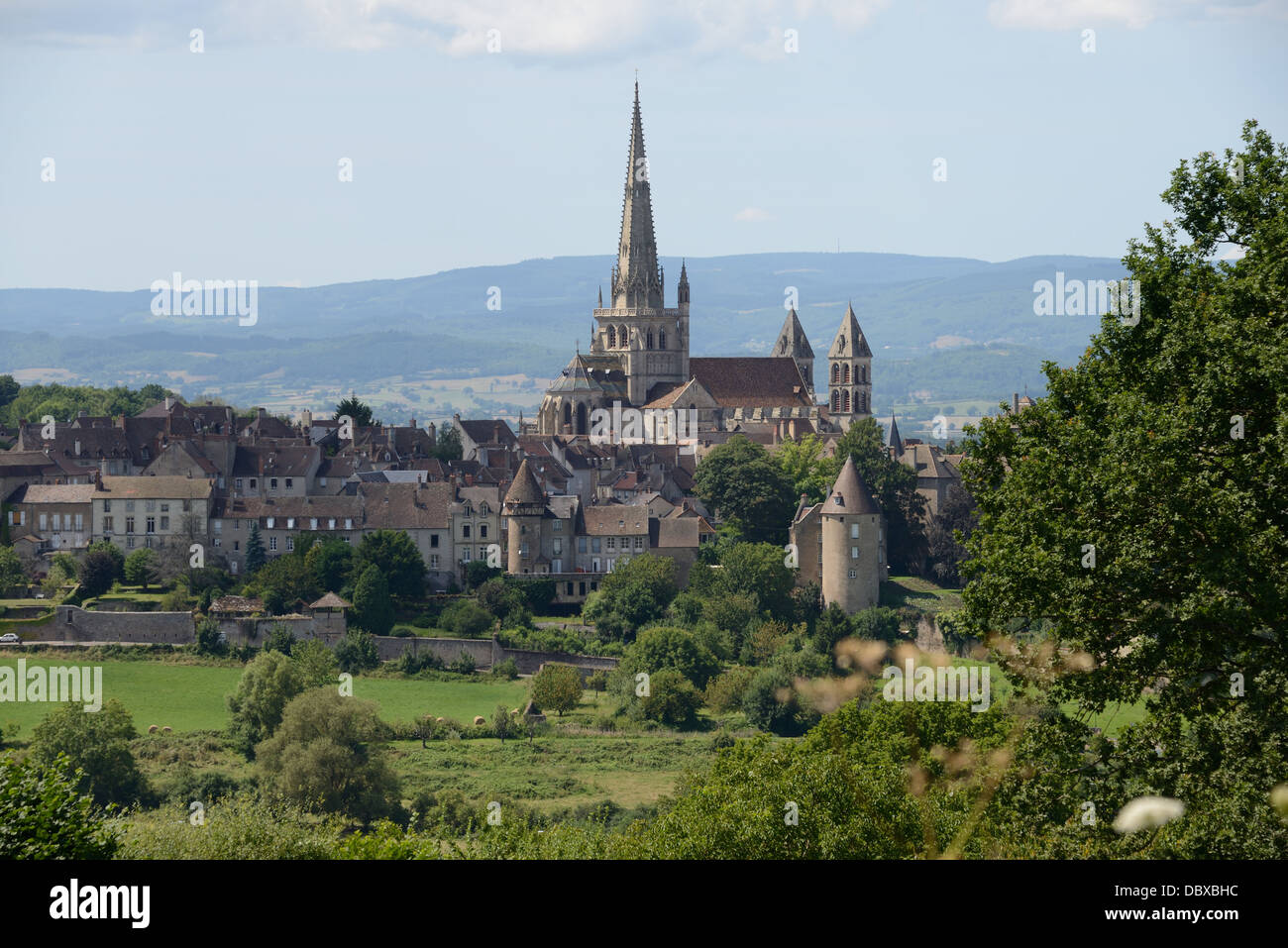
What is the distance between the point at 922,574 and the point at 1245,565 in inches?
2400

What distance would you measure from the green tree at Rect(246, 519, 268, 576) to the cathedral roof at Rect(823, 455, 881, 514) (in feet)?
81.9

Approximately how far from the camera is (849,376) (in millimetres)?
139875

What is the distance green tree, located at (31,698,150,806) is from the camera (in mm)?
51375

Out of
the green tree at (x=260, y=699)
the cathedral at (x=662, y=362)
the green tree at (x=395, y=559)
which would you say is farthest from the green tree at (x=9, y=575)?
the cathedral at (x=662, y=362)

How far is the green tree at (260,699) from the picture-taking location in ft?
186

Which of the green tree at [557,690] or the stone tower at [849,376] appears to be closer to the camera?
the green tree at [557,690]

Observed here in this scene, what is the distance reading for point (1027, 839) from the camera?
19.7 meters

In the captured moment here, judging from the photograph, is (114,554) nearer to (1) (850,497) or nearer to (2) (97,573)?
(2) (97,573)

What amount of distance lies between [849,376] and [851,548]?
6713 centimetres

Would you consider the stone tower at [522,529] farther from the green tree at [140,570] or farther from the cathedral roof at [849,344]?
the cathedral roof at [849,344]

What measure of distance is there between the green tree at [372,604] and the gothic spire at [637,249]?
74604 millimetres
